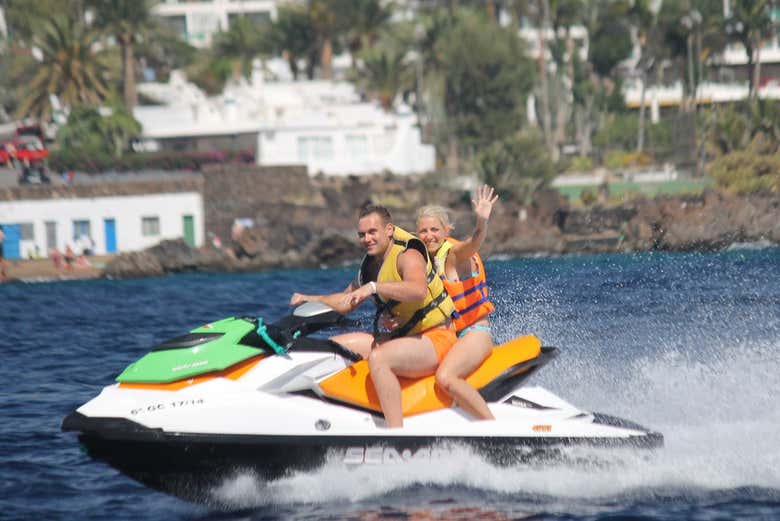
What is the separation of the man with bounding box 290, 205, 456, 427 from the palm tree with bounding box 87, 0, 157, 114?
52.1 m

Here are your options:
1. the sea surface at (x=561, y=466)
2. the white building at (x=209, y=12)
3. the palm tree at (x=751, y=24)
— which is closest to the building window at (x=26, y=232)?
the sea surface at (x=561, y=466)

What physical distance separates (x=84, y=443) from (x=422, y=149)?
49.0 metres

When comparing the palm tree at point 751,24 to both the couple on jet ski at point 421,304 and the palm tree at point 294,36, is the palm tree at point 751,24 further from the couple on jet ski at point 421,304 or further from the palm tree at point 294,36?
the couple on jet ski at point 421,304

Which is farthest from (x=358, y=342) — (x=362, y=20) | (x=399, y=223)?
(x=362, y=20)

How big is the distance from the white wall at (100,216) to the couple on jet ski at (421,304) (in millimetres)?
37914

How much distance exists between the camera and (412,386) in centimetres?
832

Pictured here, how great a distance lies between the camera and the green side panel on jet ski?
7977 millimetres

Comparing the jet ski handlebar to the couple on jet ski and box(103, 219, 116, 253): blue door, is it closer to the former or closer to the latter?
the couple on jet ski

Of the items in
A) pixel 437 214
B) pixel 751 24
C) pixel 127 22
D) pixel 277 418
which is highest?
pixel 127 22

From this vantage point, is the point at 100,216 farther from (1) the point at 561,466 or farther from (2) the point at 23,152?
(1) the point at 561,466

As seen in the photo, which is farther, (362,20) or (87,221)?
(362,20)

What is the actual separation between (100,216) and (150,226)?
1.80m

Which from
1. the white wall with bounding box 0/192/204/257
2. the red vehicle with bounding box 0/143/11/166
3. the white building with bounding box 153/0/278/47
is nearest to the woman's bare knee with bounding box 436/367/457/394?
the white wall with bounding box 0/192/204/257

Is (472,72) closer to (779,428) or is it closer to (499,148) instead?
(499,148)
